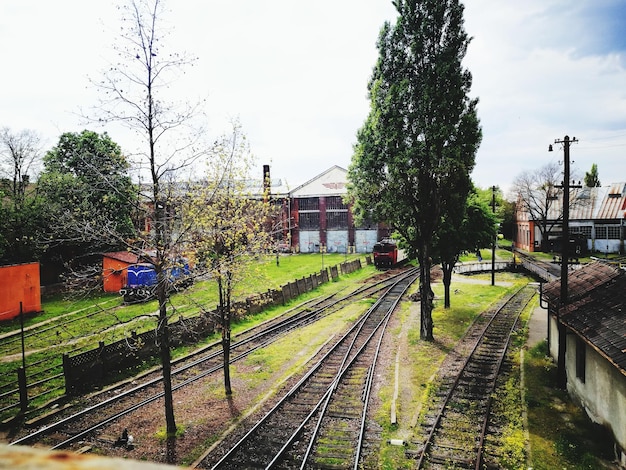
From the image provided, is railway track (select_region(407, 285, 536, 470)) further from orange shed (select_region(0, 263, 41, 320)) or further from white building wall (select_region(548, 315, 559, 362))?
orange shed (select_region(0, 263, 41, 320))

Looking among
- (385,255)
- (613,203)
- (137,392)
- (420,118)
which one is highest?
(420,118)

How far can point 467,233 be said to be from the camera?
27062mm

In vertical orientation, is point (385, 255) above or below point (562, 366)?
above

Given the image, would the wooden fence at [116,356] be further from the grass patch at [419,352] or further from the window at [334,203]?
the window at [334,203]

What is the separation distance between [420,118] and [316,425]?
1477cm

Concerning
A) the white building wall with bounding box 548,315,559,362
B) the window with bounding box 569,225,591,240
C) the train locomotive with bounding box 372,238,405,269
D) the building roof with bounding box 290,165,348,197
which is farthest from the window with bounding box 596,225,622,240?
the white building wall with bounding box 548,315,559,362

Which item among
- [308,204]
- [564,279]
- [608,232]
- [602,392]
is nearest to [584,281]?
[564,279]

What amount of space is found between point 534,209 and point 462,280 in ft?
89.7

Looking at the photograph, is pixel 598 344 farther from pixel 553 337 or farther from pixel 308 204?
pixel 308 204

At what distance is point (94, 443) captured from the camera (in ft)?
41.3

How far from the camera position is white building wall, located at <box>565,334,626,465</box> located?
11234 mm

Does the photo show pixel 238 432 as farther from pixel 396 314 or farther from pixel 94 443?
pixel 396 314

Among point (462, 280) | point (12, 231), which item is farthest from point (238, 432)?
point (462, 280)

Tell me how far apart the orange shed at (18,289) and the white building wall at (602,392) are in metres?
29.2
